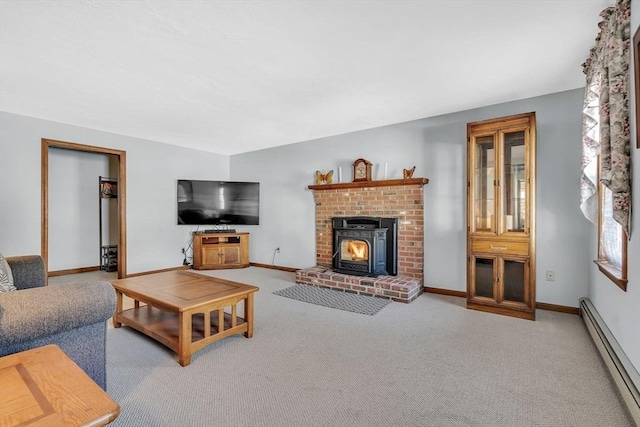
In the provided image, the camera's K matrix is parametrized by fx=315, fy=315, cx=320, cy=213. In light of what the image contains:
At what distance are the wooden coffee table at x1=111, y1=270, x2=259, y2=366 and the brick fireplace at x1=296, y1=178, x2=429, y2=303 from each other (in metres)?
1.70

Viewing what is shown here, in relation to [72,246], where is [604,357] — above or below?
below

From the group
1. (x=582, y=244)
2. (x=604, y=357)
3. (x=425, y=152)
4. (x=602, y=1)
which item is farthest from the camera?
(x=425, y=152)

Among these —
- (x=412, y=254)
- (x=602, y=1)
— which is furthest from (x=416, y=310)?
(x=602, y=1)

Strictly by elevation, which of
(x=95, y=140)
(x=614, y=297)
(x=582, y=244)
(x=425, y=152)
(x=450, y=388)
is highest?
(x=95, y=140)

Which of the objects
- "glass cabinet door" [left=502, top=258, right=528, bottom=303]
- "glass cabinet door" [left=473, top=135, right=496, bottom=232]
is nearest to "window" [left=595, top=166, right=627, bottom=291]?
"glass cabinet door" [left=502, top=258, right=528, bottom=303]

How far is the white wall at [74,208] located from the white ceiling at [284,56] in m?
1.76

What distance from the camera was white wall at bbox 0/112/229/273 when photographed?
12.3 ft

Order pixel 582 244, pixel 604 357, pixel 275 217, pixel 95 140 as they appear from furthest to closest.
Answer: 1. pixel 275 217
2. pixel 95 140
3. pixel 582 244
4. pixel 604 357

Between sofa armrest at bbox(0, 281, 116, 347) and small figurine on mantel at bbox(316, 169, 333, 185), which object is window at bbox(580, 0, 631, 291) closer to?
sofa armrest at bbox(0, 281, 116, 347)

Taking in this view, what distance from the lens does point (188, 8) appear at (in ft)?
6.07

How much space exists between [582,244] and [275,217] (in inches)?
167

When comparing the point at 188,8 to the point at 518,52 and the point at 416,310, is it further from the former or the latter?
the point at 416,310

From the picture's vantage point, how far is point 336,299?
3695mm

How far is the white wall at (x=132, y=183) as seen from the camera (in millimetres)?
3752
